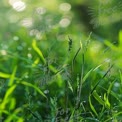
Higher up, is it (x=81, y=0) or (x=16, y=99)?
(x=16, y=99)

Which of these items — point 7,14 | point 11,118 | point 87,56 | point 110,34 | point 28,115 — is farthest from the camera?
point 7,14

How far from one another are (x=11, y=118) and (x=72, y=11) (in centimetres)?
473

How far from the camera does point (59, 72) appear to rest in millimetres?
2115

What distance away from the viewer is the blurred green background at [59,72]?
2.09m

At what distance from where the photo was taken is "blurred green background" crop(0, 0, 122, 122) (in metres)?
2.09

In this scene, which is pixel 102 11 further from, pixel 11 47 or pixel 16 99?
pixel 11 47

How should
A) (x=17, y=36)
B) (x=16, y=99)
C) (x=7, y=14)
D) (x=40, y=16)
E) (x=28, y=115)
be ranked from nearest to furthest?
1. (x=28, y=115)
2. (x=16, y=99)
3. (x=17, y=36)
4. (x=40, y=16)
5. (x=7, y=14)

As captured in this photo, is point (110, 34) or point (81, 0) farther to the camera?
point (81, 0)

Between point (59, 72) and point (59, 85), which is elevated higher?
point (59, 72)

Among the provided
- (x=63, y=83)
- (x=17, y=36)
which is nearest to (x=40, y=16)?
(x=17, y=36)

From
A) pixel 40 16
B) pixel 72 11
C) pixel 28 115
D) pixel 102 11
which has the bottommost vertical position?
pixel 72 11

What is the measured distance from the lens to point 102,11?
2.41 m

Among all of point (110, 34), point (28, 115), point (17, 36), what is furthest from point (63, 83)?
point (110, 34)

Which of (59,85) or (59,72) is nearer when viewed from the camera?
(59,72)
